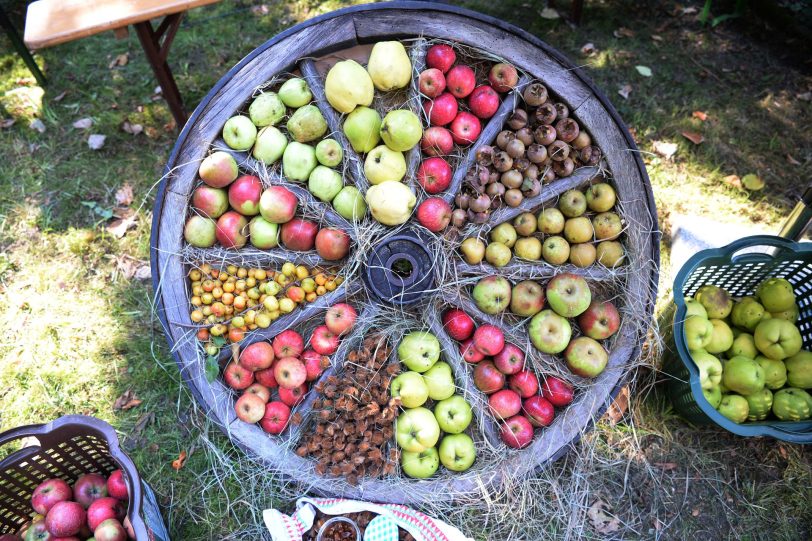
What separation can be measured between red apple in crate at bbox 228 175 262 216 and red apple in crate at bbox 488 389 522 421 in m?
1.64

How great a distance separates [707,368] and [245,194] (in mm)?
2649

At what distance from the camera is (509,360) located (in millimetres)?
2564

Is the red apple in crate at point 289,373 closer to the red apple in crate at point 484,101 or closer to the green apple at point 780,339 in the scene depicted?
the red apple in crate at point 484,101

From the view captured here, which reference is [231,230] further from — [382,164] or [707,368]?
[707,368]

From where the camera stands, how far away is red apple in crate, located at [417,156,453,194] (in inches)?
99.5

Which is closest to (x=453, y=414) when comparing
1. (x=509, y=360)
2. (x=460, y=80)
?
(x=509, y=360)

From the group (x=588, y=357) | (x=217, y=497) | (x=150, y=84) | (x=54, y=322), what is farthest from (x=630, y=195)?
(x=150, y=84)

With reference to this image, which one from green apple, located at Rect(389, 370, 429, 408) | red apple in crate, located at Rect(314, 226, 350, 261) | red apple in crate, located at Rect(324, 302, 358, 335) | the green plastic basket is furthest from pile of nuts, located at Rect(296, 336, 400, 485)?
the green plastic basket

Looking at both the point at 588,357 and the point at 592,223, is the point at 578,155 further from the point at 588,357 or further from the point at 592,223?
the point at 588,357

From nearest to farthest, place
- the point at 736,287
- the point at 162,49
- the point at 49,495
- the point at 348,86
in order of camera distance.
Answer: the point at 49,495, the point at 348,86, the point at 736,287, the point at 162,49

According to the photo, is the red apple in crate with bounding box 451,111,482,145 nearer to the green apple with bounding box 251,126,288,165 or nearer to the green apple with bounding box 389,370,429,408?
the green apple with bounding box 251,126,288,165

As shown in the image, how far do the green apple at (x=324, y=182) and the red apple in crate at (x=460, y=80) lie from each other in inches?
29.6

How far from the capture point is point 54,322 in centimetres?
332

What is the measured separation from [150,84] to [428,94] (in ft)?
10.3
